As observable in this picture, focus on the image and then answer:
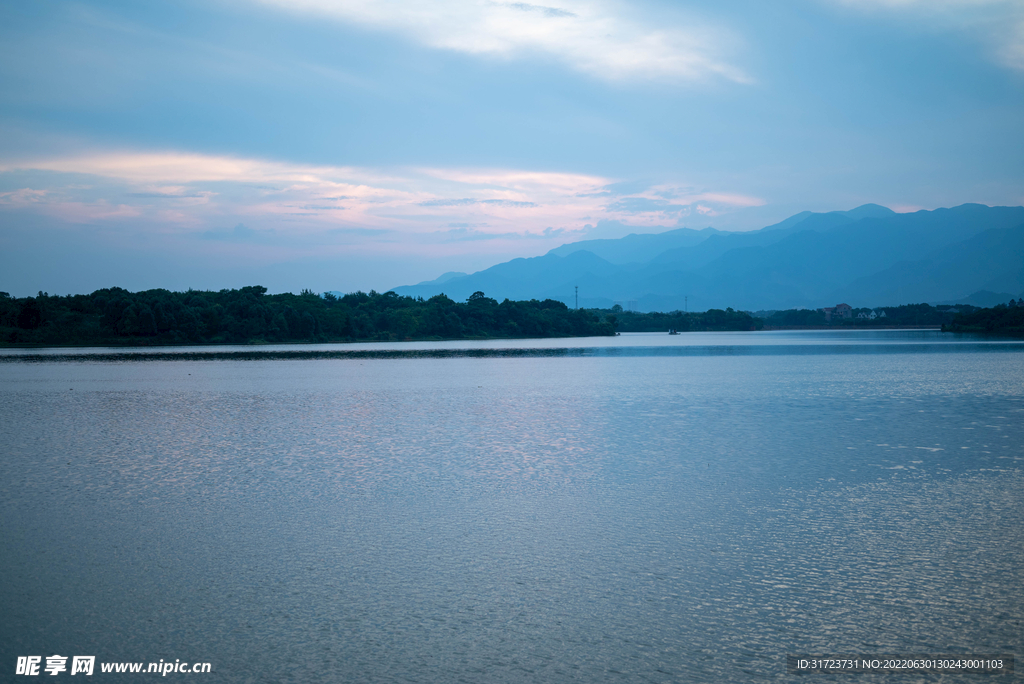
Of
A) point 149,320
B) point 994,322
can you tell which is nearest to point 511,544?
point 149,320

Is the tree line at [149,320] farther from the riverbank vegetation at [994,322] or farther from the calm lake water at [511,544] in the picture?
the riverbank vegetation at [994,322]

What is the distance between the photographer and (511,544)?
1453 cm

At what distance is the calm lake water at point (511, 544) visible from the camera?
32.3 feet

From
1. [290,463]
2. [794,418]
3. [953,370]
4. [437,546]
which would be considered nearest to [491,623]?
[437,546]

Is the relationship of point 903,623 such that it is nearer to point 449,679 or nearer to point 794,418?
point 449,679

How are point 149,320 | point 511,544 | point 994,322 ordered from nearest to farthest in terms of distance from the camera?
point 511,544 < point 149,320 < point 994,322

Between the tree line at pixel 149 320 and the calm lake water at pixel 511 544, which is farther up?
the tree line at pixel 149 320

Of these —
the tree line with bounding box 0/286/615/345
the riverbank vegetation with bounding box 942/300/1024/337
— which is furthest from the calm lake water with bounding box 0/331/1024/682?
the riverbank vegetation with bounding box 942/300/1024/337

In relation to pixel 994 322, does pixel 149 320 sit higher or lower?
higher

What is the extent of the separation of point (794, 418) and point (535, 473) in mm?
17568

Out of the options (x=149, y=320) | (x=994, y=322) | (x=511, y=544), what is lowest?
(x=511, y=544)

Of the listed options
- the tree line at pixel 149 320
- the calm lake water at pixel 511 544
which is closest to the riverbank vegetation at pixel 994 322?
the tree line at pixel 149 320

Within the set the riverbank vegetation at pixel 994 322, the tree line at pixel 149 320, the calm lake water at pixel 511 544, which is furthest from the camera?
→ the riverbank vegetation at pixel 994 322

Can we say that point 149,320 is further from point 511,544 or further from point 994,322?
point 994,322
